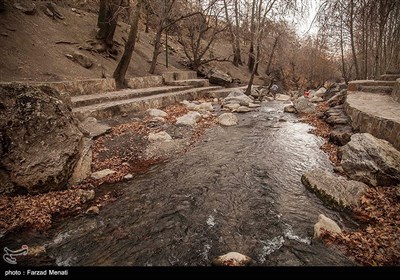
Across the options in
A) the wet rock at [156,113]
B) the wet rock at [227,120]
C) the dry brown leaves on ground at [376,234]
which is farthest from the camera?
the wet rock at [156,113]

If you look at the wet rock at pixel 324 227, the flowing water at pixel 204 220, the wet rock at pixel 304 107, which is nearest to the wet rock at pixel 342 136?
the flowing water at pixel 204 220

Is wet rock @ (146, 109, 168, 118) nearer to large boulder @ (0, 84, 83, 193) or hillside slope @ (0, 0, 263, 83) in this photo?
hillside slope @ (0, 0, 263, 83)

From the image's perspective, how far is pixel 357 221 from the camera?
3.50 metres

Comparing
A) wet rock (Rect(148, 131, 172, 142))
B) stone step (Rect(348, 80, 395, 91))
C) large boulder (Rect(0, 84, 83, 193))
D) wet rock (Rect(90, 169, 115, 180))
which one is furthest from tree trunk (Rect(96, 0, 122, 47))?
stone step (Rect(348, 80, 395, 91))

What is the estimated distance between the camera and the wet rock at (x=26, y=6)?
392 inches

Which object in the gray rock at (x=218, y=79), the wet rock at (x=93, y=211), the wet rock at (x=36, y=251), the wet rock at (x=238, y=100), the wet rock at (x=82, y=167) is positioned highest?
the gray rock at (x=218, y=79)

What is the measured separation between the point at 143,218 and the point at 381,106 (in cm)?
660

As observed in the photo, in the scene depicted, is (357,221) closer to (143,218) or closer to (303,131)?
(143,218)

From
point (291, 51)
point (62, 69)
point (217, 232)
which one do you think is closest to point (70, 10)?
point (62, 69)

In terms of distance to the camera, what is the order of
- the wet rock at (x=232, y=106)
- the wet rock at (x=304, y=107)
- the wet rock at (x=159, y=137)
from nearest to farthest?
the wet rock at (x=159, y=137), the wet rock at (x=304, y=107), the wet rock at (x=232, y=106)

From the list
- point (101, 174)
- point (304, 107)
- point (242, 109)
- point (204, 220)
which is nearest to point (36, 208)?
point (101, 174)

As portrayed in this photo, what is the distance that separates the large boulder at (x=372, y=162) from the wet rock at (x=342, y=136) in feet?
4.64

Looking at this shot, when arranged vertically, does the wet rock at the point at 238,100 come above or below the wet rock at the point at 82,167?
above

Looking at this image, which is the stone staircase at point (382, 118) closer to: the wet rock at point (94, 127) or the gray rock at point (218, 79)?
the wet rock at point (94, 127)
